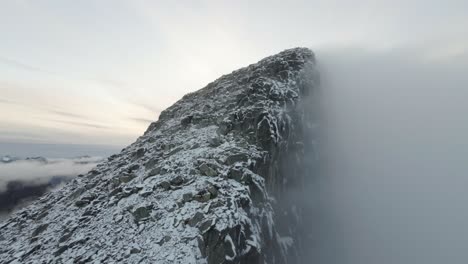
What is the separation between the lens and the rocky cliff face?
12523 millimetres

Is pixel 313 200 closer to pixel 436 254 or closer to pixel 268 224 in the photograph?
pixel 268 224

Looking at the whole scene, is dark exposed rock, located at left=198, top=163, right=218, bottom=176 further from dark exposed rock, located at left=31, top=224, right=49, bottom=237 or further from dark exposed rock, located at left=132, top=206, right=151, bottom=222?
dark exposed rock, located at left=31, top=224, right=49, bottom=237

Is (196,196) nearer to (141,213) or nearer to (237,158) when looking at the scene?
(141,213)

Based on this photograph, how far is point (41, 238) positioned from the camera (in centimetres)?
1582

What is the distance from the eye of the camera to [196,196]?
46.3 ft

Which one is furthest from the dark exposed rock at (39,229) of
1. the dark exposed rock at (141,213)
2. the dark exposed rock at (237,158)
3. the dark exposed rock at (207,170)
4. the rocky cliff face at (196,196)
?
the dark exposed rock at (237,158)

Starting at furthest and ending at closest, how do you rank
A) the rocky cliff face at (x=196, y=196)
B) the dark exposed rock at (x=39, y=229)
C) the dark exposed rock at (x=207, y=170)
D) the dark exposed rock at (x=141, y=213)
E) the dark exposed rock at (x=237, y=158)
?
1. the dark exposed rock at (x=39, y=229)
2. the dark exposed rock at (x=237, y=158)
3. the dark exposed rock at (x=207, y=170)
4. the dark exposed rock at (x=141, y=213)
5. the rocky cliff face at (x=196, y=196)

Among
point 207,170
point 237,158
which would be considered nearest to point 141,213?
point 207,170

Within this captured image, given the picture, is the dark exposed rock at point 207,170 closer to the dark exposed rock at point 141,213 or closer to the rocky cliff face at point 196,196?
the rocky cliff face at point 196,196

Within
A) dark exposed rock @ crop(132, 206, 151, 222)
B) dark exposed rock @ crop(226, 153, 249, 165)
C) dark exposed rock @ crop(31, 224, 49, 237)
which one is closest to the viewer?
dark exposed rock @ crop(132, 206, 151, 222)

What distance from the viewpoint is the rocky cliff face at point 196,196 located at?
41.1 ft

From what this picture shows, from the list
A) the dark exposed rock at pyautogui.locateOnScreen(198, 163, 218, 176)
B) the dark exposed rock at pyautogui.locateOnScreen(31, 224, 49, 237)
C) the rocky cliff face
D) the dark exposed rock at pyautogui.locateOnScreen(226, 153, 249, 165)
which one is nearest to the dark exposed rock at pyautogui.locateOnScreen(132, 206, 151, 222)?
the rocky cliff face

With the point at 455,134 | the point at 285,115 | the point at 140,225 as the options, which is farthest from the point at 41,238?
the point at 455,134

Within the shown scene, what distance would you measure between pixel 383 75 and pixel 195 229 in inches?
1831
